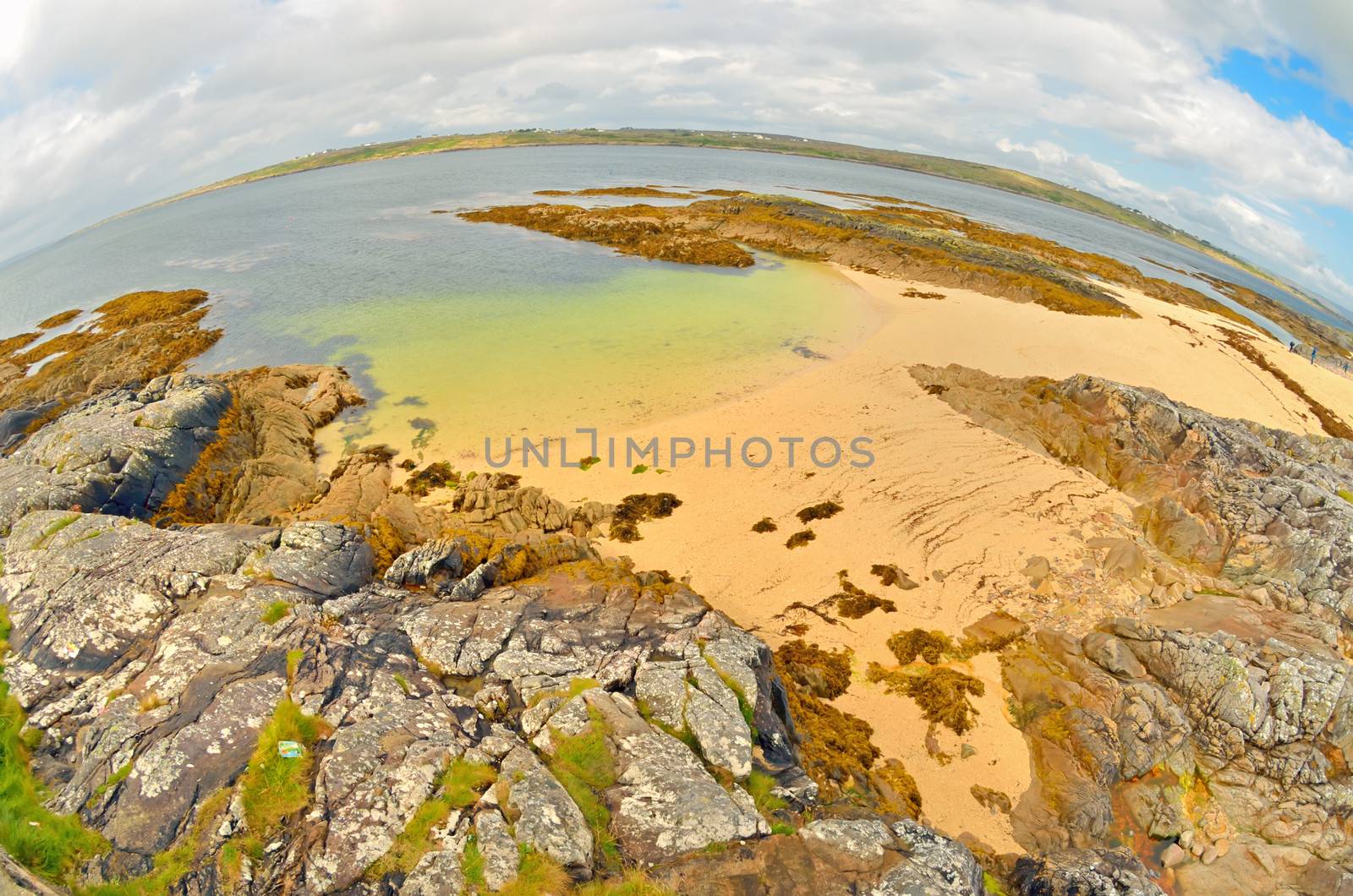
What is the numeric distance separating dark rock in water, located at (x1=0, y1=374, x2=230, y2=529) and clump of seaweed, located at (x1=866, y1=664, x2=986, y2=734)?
18749 millimetres

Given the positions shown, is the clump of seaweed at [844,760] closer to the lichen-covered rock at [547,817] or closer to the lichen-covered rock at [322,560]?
the lichen-covered rock at [547,817]

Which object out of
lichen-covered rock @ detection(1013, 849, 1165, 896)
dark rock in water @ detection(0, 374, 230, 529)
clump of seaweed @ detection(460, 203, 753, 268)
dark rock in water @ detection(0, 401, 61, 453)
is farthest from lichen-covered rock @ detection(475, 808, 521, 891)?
clump of seaweed @ detection(460, 203, 753, 268)

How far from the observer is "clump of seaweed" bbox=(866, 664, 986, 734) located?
10.8 metres

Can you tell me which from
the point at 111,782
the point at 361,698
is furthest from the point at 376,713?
the point at 111,782

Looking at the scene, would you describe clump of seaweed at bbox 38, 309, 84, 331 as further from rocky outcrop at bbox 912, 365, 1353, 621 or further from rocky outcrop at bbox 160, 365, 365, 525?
rocky outcrop at bbox 912, 365, 1353, 621

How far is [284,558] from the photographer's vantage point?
10.5 metres

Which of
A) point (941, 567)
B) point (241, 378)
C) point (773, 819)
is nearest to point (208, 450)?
point (241, 378)

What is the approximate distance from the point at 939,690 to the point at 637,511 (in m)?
9.07

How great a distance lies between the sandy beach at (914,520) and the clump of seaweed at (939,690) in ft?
0.75

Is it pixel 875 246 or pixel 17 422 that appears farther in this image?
pixel 875 246

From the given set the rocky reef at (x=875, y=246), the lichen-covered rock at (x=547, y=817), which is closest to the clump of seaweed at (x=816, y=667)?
the lichen-covered rock at (x=547, y=817)

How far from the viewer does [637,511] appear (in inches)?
648

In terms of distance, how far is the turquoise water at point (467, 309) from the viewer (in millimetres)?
23375

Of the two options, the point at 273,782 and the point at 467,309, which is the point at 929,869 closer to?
the point at 273,782
